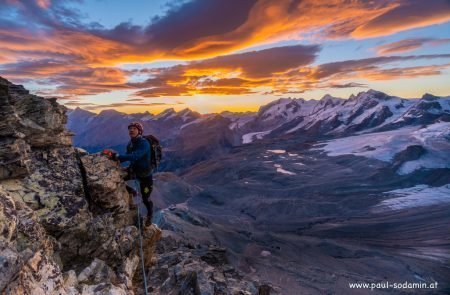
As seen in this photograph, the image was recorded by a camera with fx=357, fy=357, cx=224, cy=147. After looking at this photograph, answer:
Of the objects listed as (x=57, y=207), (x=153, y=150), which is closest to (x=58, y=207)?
(x=57, y=207)

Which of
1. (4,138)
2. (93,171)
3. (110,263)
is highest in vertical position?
(4,138)

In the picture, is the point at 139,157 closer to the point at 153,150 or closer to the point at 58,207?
the point at 153,150

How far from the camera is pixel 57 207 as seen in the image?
920cm

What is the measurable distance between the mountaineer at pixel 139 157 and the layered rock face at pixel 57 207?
51cm

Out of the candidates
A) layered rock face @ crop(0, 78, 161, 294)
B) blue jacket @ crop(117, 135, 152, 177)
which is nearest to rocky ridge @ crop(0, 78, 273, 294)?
layered rock face @ crop(0, 78, 161, 294)

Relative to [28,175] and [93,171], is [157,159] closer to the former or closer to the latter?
[93,171]

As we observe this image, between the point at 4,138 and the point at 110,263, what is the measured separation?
444 centimetres

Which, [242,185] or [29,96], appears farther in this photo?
[242,185]

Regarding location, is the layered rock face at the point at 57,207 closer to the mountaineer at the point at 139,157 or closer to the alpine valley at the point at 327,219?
the mountaineer at the point at 139,157

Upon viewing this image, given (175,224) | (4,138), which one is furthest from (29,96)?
(175,224)

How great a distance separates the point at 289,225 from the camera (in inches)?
4852

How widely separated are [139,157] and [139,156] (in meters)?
0.04

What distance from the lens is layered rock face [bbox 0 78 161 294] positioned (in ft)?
23.1

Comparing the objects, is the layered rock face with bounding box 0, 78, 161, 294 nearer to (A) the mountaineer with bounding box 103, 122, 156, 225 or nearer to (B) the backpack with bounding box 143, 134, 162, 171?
(A) the mountaineer with bounding box 103, 122, 156, 225
